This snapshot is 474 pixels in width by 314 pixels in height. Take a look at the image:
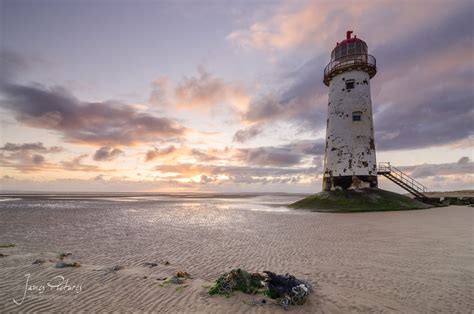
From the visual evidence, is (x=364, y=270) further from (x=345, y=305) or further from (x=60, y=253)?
(x=60, y=253)

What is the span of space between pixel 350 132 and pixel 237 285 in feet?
80.6

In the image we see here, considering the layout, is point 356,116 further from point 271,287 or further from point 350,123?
point 271,287

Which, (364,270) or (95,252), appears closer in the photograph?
(364,270)

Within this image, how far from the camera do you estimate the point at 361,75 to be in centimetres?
2711

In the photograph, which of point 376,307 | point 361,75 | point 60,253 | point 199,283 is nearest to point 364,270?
point 376,307

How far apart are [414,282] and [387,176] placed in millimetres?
25826

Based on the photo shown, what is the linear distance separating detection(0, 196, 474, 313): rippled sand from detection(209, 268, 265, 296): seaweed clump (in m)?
0.24

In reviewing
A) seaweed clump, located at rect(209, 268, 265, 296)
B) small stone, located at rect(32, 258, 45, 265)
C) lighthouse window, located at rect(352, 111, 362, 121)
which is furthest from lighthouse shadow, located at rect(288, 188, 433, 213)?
small stone, located at rect(32, 258, 45, 265)

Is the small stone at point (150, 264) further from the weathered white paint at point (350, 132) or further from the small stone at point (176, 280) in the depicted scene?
the weathered white paint at point (350, 132)

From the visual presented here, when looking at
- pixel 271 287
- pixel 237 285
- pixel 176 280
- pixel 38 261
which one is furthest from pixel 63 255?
pixel 271 287

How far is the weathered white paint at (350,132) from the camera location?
85.1ft

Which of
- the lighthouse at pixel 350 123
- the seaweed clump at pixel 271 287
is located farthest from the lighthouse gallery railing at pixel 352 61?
the seaweed clump at pixel 271 287

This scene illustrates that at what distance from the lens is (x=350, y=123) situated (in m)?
26.6

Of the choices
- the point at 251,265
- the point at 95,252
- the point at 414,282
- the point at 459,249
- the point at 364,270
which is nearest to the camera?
the point at 414,282
